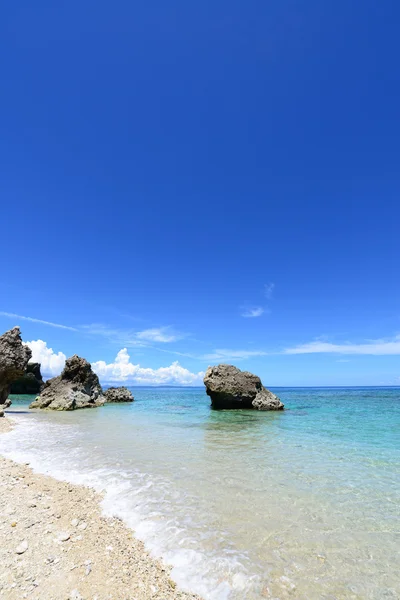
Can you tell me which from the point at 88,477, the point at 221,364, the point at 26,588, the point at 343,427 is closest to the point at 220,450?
the point at 88,477

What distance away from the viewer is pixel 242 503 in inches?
274

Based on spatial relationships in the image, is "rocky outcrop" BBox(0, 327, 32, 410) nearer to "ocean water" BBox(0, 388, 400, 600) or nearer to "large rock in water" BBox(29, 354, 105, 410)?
"large rock in water" BBox(29, 354, 105, 410)

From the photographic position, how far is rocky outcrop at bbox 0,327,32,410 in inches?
1045

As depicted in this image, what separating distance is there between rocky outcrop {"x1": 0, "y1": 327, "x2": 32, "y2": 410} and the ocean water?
14.3 m

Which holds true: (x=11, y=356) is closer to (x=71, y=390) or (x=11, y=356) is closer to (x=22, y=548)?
(x=71, y=390)

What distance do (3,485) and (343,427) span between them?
60.4ft

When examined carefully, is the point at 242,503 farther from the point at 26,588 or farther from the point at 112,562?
the point at 26,588

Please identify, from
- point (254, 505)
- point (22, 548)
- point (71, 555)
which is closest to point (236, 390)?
point (254, 505)

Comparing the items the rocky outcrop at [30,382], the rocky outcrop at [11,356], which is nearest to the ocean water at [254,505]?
the rocky outcrop at [11,356]

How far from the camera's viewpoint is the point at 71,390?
33188 mm

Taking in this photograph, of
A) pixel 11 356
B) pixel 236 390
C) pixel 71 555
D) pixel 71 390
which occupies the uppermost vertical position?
pixel 11 356

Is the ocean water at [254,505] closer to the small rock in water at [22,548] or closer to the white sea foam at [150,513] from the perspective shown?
the white sea foam at [150,513]

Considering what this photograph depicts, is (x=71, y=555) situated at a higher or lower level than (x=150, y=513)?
higher

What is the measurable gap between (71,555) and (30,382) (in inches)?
2575
